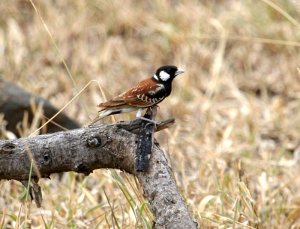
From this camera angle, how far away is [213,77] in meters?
6.27

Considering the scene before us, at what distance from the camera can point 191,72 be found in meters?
6.35

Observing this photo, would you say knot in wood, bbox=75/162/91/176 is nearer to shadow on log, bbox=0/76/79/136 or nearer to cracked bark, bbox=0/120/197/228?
cracked bark, bbox=0/120/197/228

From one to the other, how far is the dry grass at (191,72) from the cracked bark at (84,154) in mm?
1055

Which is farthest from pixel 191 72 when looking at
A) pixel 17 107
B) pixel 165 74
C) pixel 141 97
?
pixel 141 97

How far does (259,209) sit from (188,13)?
331 centimetres

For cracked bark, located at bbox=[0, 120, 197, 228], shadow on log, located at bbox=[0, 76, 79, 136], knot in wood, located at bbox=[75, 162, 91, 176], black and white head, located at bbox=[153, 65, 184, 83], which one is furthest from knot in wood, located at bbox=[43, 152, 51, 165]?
shadow on log, located at bbox=[0, 76, 79, 136]

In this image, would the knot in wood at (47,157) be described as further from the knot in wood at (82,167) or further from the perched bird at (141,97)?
the perched bird at (141,97)

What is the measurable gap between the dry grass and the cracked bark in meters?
1.06

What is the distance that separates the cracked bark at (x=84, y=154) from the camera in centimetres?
283

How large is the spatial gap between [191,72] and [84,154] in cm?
352

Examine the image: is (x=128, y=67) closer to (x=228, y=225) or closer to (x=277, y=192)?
(x=277, y=192)

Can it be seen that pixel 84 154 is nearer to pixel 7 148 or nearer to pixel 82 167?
pixel 82 167

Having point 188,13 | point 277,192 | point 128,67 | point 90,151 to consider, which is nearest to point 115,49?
point 128,67

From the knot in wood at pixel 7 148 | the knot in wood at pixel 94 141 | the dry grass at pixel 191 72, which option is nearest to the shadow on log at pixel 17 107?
the dry grass at pixel 191 72
